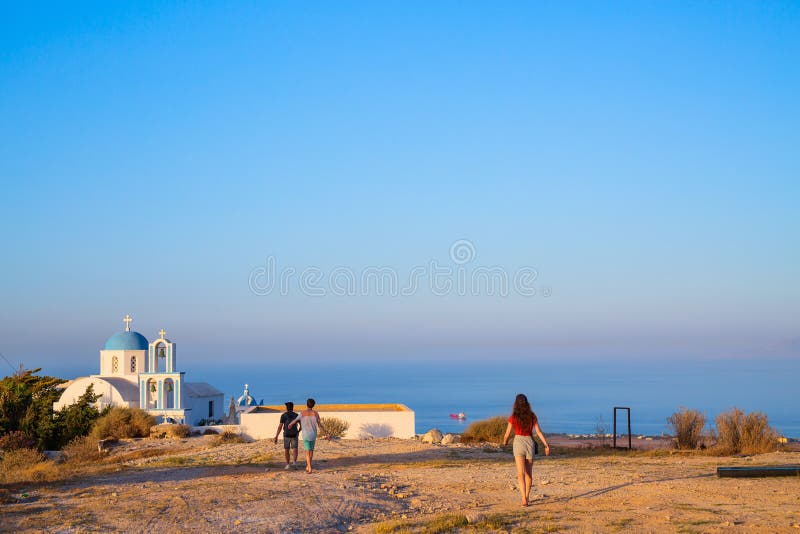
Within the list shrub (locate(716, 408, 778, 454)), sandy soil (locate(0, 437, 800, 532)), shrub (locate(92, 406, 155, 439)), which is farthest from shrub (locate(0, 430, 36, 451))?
shrub (locate(716, 408, 778, 454))

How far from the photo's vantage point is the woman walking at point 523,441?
12.1 metres

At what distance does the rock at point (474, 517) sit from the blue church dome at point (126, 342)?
1518 inches

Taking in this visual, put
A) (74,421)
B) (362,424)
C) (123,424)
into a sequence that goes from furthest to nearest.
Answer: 1. (123,424)
2. (74,421)
3. (362,424)

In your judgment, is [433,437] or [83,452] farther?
[433,437]

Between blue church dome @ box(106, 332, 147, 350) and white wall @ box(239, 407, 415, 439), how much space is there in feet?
61.5

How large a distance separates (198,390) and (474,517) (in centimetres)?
3906

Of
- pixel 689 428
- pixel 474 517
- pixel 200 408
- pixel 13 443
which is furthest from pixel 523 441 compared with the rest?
pixel 200 408

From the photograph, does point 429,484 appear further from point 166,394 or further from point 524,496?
point 166,394

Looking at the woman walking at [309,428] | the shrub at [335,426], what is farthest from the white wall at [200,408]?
the woman walking at [309,428]

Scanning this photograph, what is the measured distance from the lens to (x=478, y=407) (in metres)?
104

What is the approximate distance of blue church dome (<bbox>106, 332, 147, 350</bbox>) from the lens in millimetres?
46531

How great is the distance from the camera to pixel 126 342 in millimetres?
46656

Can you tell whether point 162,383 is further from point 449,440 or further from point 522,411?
point 522,411

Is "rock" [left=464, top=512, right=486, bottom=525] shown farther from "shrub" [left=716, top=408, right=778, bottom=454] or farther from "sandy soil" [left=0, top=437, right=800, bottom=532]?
"shrub" [left=716, top=408, right=778, bottom=454]
